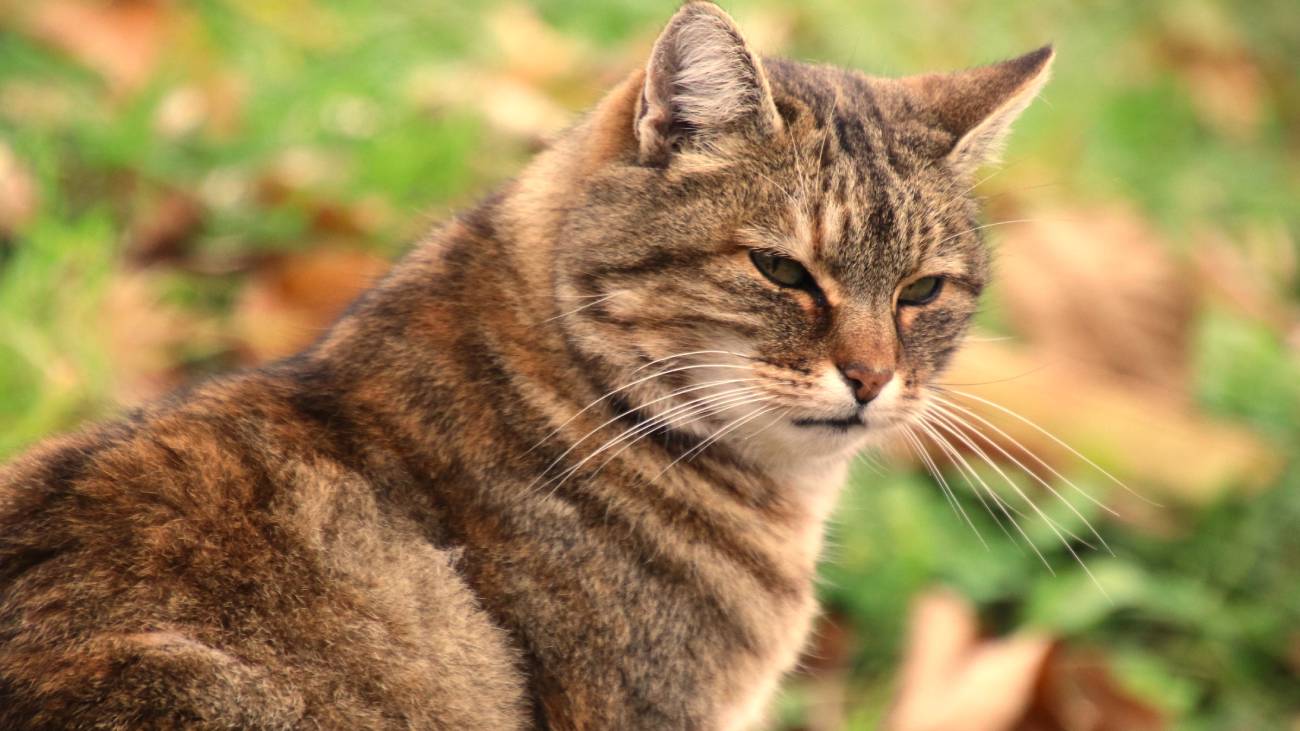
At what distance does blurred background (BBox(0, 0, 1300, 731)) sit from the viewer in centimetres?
365

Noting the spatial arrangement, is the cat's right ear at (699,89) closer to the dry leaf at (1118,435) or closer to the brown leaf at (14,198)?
the dry leaf at (1118,435)

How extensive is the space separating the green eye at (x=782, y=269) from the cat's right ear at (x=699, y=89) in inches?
9.8

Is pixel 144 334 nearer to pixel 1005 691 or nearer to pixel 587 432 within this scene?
pixel 587 432

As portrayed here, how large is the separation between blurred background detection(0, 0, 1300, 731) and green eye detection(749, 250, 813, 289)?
489 mm

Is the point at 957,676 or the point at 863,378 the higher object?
the point at 863,378

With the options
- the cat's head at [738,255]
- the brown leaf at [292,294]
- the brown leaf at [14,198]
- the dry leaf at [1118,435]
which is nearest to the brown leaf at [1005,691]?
the dry leaf at [1118,435]

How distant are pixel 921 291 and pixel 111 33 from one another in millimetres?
3321

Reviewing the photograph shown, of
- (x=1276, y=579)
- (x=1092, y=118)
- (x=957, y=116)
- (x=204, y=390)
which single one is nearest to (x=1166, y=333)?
(x=1276, y=579)

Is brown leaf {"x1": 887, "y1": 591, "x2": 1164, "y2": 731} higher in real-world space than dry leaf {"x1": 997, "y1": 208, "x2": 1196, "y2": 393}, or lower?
lower

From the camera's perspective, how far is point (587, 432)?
2.74 m

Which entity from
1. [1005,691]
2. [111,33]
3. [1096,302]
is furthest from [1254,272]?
[111,33]

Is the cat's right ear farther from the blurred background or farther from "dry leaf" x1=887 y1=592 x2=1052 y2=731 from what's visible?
"dry leaf" x1=887 y1=592 x2=1052 y2=731

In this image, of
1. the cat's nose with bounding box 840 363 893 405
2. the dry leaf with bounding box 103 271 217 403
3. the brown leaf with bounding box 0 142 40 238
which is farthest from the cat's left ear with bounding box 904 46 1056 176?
the brown leaf with bounding box 0 142 40 238

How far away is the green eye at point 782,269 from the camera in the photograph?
271cm
